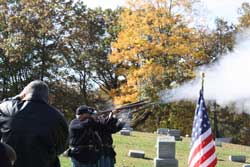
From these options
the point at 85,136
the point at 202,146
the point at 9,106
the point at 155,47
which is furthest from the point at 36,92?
the point at 155,47

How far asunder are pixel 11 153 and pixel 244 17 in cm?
3342

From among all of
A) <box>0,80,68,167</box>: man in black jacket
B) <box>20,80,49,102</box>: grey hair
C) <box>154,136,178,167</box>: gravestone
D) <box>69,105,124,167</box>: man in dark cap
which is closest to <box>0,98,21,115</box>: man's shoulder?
<box>0,80,68,167</box>: man in black jacket

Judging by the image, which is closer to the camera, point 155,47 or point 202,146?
point 202,146

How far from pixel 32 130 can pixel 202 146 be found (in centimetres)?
466

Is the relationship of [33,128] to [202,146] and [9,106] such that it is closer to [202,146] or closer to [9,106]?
[9,106]

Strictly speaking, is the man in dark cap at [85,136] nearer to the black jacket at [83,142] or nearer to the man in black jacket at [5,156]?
the black jacket at [83,142]

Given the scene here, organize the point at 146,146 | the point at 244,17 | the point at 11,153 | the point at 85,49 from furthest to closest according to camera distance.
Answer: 1. the point at 85,49
2. the point at 244,17
3. the point at 146,146
4. the point at 11,153

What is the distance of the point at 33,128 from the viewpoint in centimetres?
576

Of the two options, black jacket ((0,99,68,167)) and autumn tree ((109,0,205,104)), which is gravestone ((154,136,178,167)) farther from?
autumn tree ((109,0,205,104))

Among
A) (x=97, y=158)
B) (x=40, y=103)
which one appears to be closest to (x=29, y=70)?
(x=97, y=158)

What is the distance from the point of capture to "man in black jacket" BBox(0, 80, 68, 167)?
577 centimetres

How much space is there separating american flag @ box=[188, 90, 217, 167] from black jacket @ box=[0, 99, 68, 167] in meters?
4.38

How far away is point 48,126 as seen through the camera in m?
5.77

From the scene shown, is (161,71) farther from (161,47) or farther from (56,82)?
(56,82)
